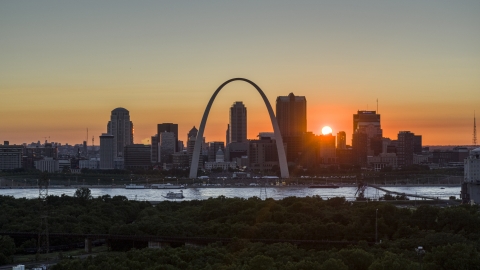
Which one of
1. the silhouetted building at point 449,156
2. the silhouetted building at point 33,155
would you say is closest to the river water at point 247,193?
the silhouetted building at point 33,155

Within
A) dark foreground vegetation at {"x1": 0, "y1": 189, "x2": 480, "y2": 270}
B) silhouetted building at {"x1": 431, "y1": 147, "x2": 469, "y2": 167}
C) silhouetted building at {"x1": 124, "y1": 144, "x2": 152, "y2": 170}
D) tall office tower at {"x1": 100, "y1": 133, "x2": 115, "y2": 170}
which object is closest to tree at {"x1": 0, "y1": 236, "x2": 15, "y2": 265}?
dark foreground vegetation at {"x1": 0, "y1": 189, "x2": 480, "y2": 270}

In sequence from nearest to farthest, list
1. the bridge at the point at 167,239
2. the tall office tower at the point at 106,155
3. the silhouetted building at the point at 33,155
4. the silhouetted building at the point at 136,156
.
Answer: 1. the bridge at the point at 167,239
2. the tall office tower at the point at 106,155
3. the silhouetted building at the point at 33,155
4. the silhouetted building at the point at 136,156

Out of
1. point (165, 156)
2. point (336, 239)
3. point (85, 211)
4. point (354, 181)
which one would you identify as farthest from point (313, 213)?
point (165, 156)

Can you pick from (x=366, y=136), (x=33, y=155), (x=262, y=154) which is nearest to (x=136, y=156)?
(x=33, y=155)

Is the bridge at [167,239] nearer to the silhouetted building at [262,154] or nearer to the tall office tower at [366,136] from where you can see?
the silhouetted building at [262,154]

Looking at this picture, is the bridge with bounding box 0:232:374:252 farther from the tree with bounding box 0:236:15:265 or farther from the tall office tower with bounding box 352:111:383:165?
the tall office tower with bounding box 352:111:383:165

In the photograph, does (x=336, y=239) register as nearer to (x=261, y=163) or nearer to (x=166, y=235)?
(x=166, y=235)
